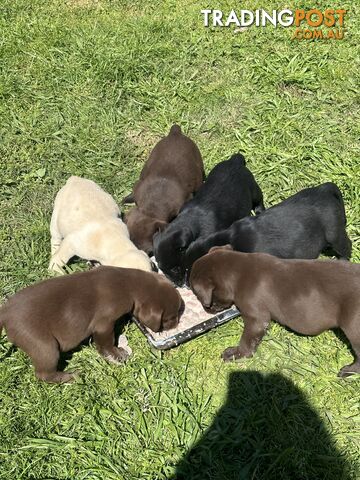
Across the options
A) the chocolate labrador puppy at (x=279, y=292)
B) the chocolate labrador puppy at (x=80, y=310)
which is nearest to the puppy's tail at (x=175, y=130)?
the chocolate labrador puppy at (x=279, y=292)

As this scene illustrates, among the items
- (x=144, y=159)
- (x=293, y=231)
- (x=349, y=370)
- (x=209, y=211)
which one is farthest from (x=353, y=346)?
(x=144, y=159)

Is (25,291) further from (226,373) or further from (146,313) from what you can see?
(226,373)

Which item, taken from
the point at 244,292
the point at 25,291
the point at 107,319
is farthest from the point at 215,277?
the point at 25,291

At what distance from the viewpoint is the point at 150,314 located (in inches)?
203

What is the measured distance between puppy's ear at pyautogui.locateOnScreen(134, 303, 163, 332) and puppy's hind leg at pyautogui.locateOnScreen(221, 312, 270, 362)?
2.48 feet

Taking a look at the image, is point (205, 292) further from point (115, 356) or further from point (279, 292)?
point (115, 356)

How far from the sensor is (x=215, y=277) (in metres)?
5.27

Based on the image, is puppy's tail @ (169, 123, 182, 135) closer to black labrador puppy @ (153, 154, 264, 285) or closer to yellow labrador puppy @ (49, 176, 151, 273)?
black labrador puppy @ (153, 154, 264, 285)

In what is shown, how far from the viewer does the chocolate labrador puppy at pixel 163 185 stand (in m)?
6.13

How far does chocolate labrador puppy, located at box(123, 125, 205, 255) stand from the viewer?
6133 millimetres

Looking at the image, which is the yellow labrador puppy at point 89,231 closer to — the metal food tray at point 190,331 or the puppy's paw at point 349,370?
the metal food tray at point 190,331

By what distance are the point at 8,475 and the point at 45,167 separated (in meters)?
3.87

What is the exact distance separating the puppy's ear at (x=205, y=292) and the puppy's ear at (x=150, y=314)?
16.8 inches

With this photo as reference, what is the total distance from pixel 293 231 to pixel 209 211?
956 millimetres
